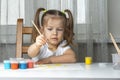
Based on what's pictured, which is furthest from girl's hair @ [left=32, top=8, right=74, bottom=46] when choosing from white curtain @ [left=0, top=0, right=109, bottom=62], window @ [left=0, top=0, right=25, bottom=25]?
window @ [left=0, top=0, right=25, bottom=25]

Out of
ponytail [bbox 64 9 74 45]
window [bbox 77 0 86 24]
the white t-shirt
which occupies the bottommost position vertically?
the white t-shirt

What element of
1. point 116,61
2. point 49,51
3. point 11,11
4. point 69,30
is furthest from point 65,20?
point 116,61

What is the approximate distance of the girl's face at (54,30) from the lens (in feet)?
4.98

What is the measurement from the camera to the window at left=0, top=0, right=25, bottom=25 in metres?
1.81

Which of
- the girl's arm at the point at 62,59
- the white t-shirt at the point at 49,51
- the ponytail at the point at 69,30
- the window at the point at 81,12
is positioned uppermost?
the window at the point at 81,12

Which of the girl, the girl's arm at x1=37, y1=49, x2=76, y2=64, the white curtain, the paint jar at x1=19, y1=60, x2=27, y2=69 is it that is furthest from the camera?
the white curtain

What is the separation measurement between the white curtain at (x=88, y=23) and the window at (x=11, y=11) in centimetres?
6

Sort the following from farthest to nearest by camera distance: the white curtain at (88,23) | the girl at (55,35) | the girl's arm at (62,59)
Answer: the white curtain at (88,23) < the girl at (55,35) < the girl's arm at (62,59)

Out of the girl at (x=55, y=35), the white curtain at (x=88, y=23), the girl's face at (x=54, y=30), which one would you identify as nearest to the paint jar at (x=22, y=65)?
the girl at (x=55, y=35)

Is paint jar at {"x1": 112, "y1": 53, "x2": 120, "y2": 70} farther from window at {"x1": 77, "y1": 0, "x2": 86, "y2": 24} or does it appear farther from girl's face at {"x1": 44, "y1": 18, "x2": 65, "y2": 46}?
window at {"x1": 77, "y1": 0, "x2": 86, "y2": 24}

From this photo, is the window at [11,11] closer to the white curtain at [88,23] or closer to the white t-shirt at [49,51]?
the white curtain at [88,23]

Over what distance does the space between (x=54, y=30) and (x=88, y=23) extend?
332 mm

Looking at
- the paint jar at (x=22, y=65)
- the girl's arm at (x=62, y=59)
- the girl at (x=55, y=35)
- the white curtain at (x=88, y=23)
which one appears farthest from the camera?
the white curtain at (x=88, y=23)

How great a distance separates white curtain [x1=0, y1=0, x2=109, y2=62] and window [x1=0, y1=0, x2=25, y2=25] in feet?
0.19
